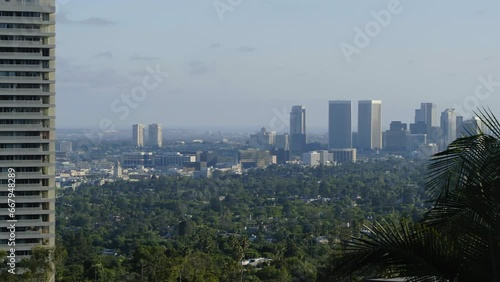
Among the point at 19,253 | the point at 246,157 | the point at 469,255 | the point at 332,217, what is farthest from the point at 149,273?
the point at 246,157

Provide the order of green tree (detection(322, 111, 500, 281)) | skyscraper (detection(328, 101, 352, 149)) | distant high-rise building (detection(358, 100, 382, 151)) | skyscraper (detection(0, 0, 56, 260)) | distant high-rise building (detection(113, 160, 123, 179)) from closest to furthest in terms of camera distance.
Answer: green tree (detection(322, 111, 500, 281))
skyscraper (detection(0, 0, 56, 260))
distant high-rise building (detection(113, 160, 123, 179))
distant high-rise building (detection(358, 100, 382, 151))
skyscraper (detection(328, 101, 352, 149))

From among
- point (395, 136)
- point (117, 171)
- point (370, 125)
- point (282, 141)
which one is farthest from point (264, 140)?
point (117, 171)

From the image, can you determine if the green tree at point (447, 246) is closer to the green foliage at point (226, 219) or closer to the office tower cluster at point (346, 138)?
the green foliage at point (226, 219)

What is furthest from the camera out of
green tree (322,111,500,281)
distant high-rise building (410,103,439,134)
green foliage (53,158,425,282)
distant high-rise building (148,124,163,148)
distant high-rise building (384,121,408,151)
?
distant high-rise building (148,124,163,148)

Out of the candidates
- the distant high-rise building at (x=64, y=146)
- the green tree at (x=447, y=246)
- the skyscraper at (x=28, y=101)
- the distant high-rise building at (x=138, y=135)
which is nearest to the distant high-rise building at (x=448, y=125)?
the distant high-rise building at (x=64, y=146)

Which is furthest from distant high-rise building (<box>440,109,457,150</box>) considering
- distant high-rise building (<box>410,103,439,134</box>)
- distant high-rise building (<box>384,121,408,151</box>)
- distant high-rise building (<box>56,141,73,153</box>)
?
distant high-rise building (<box>56,141,73,153</box>)

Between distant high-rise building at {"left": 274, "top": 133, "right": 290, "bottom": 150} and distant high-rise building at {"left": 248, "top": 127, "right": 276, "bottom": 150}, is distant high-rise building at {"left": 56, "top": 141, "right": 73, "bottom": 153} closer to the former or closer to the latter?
distant high-rise building at {"left": 248, "top": 127, "right": 276, "bottom": 150}

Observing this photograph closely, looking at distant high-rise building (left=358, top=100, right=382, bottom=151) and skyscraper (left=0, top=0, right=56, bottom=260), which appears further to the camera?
distant high-rise building (left=358, top=100, right=382, bottom=151)
